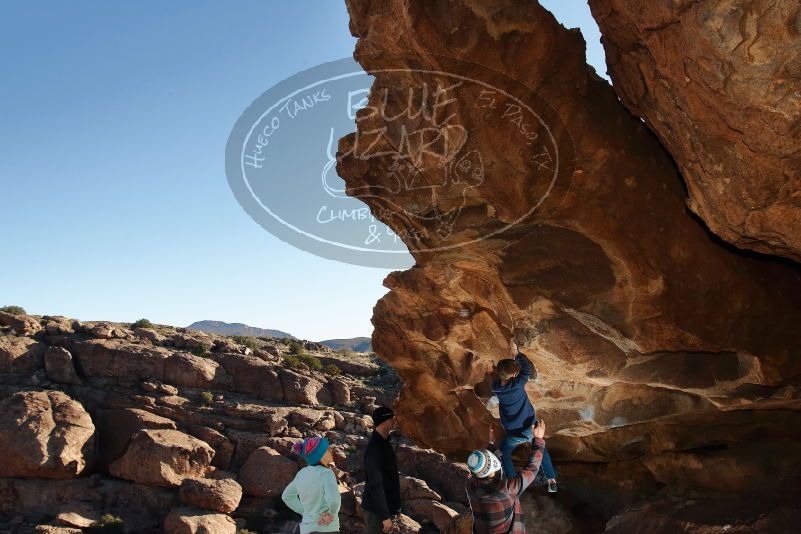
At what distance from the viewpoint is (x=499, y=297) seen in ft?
24.2

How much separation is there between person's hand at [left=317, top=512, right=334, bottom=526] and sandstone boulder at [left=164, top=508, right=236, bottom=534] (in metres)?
17.4

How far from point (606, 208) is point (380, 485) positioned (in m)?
3.66

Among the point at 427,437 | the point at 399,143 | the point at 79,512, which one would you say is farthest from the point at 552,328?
the point at 79,512

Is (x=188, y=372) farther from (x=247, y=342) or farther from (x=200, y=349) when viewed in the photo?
(x=247, y=342)

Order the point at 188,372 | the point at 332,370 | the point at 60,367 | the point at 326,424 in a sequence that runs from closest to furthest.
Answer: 1. the point at 326,424
2. the point at 60,367
3. the point at 188,372
4. the point at 332,370

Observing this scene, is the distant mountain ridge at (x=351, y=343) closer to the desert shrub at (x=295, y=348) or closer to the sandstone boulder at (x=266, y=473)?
the desert shrub at (x=295, y=348)

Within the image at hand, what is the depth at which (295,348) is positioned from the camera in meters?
38.5

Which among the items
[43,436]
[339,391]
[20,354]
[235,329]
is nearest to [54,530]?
[43,436]

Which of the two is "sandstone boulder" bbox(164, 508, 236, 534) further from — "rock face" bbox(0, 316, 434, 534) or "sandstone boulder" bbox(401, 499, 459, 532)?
"sandstone boulder" bbox(401, 499, 459, 532)

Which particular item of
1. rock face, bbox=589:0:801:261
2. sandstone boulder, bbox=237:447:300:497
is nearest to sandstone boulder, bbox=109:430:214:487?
sandstone boulder, bbox=237:447:300:497

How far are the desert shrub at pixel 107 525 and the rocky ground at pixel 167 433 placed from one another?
10 cm

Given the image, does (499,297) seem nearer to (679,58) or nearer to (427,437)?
(679,58)

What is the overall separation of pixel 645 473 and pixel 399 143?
6.05 m

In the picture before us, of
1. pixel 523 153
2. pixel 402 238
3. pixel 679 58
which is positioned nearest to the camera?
pixel 679 58
